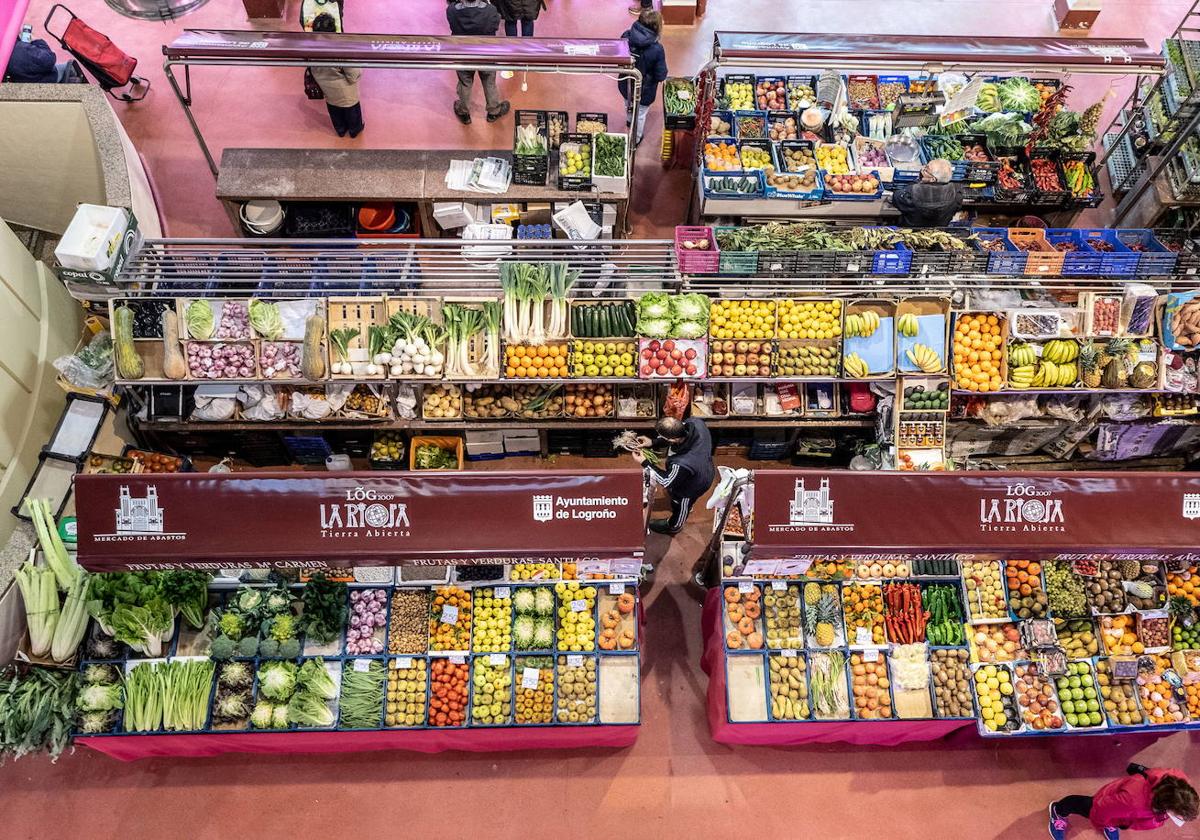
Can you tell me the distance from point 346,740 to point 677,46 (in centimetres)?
1071

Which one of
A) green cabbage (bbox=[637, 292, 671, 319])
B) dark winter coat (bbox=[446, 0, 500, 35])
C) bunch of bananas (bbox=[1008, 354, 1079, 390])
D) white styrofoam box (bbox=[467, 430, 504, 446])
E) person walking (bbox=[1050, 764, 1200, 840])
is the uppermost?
dark winter coat (bbox=[446, 0, 500, 35])

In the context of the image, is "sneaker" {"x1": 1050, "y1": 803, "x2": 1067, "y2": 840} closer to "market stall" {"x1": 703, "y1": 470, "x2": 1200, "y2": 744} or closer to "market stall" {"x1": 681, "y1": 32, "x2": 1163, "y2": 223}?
"market stall" {"x1": 703, "y1": 470, "x2": 1200, "y2": 744}

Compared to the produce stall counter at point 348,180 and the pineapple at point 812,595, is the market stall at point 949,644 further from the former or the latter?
the produce stall counter at point 348,180

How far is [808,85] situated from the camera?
10.1m

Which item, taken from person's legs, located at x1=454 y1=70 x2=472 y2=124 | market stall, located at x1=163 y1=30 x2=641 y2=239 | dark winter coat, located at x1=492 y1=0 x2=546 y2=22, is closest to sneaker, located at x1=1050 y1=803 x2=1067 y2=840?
market stall, located at x1=163 y1=30 x2=641 y2=239

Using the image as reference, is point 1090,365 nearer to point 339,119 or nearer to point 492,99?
point 492,99

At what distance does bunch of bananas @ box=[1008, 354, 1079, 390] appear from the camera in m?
7.52

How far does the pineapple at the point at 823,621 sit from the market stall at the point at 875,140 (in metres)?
4.64

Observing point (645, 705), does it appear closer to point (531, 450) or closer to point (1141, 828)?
point (531, 450)

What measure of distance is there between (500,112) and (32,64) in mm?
5699

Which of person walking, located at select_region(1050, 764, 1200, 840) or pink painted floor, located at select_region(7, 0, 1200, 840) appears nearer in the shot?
person walking, located at select_region(1050, 764, 1200, 840)

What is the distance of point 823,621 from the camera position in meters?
6.69

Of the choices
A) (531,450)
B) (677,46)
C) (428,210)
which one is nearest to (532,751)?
(531,450)

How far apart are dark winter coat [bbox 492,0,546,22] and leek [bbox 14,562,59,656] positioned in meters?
8.65
